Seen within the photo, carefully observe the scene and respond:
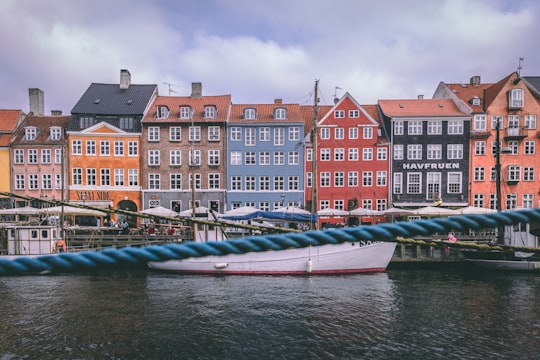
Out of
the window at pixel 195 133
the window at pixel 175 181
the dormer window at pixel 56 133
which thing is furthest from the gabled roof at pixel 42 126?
the window at pixel 195 133

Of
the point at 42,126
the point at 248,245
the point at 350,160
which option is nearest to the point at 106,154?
the point at 42,126

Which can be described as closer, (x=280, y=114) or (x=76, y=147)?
(x=76, y=147)

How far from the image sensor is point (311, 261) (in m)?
Answer: 20.3

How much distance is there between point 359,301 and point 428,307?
2.82m

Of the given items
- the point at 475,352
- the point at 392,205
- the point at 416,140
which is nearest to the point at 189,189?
the point at 392,205

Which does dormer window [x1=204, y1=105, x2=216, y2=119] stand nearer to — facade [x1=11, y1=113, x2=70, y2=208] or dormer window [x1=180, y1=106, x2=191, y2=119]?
dormer window [x1=180, y1=106, x2=191, y2=119]

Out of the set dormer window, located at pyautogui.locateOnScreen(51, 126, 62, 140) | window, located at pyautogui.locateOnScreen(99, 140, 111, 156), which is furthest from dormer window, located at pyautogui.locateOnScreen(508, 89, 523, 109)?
dormer window, located at pyautogui.locateOnScreen(51, 126, 62, 140)

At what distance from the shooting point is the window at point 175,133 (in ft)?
120

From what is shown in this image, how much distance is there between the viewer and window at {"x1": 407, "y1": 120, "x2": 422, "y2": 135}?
3597 centimetres

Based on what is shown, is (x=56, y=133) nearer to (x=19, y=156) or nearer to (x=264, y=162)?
(x=19, y=156)

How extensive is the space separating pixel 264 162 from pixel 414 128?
52.6ft

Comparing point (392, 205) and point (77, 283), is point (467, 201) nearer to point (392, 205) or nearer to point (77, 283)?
point (392, 205)

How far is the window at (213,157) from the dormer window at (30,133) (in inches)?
718

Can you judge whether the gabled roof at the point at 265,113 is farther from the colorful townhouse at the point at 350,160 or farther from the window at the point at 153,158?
the window at the point at 153,158
